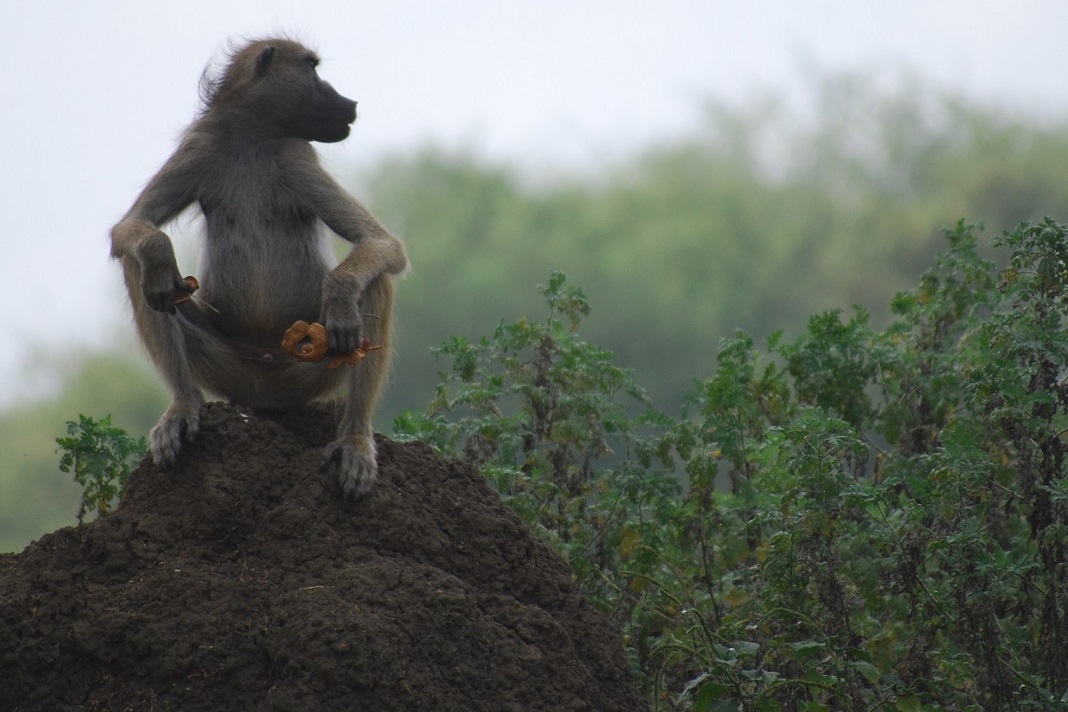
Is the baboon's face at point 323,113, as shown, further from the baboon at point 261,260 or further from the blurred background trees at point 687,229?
the blurred background trees at point 687,229

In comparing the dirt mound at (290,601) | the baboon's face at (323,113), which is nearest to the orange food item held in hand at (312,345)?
the dirt mound at (290,601)

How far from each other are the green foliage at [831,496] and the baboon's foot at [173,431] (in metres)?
1.60

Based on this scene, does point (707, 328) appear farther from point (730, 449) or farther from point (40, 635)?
point (40, 635)

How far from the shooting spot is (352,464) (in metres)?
5.23

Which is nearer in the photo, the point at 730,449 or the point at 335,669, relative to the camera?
the point at 335,669

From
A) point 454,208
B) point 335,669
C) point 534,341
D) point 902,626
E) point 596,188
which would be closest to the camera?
point 335,669

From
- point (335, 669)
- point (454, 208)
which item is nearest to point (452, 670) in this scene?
point (335, 669)

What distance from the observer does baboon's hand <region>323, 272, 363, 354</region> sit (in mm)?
Result: 5391

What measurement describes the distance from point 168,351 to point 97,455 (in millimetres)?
869

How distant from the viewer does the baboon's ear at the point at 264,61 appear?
6590 mm

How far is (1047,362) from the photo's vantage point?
18.3 feet

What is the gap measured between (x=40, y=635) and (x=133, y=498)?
771 mm

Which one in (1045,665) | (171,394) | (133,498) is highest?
(171,394)

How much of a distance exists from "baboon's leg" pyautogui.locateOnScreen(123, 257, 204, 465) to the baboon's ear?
4.37 feet
